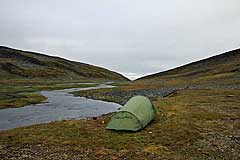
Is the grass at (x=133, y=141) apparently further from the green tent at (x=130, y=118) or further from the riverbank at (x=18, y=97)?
the riverbank at (x=18, y=97)

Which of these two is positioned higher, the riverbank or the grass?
the riverbank

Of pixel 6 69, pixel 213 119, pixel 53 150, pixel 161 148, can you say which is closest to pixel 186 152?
pixel 161 148

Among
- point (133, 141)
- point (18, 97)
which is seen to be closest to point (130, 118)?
point (133, 141)

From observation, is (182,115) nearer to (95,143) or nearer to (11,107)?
(95,143)

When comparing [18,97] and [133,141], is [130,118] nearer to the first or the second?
[133,141]

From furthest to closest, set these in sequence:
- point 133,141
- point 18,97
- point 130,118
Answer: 1. point 18,97
2. point 130,118
3. point 133,141

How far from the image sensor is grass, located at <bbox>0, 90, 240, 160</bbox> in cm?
2152

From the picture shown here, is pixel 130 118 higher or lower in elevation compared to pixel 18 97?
lower

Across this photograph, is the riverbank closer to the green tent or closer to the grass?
the grass

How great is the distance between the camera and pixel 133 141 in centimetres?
2486

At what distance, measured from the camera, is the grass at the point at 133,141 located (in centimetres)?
2152

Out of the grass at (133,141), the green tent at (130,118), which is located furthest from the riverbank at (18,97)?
the green tent at (130,118)

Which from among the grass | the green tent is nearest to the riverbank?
the grass

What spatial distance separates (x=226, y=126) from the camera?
30.8m
